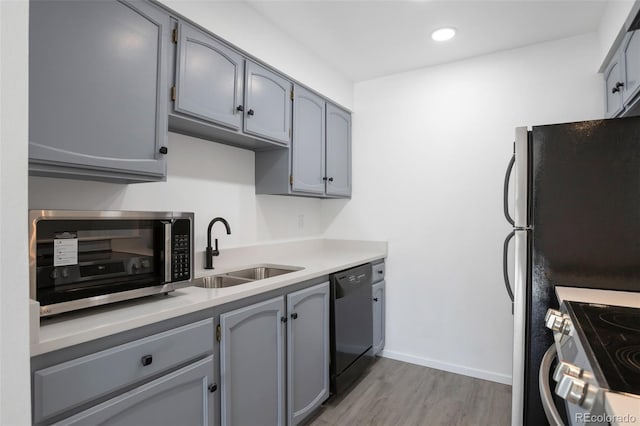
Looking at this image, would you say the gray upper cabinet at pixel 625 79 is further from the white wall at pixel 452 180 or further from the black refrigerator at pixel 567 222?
the black refrigerator at pixel 567 222

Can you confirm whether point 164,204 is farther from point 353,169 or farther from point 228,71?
point 353,169

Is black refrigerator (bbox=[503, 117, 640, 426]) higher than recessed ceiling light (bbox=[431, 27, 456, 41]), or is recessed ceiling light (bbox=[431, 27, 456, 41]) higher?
recessed ceiling light (bbox=[431, 27, 456, 41])

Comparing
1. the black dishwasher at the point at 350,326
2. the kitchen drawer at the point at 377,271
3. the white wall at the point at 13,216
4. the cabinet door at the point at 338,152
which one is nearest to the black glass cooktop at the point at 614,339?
the white wall at the point at 13,216

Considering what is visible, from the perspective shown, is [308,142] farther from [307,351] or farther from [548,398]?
[548,398]

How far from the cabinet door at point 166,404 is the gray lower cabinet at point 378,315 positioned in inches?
64.2

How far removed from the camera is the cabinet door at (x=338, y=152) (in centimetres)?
282

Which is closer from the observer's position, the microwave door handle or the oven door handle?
the oven door handle

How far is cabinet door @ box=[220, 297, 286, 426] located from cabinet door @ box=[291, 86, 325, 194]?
1.03 meters

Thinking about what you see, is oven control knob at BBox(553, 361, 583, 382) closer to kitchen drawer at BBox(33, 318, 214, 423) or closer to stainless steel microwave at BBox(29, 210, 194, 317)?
kitchen drawer at BBox(33, 318, 214, 423)

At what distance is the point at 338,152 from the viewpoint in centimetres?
293

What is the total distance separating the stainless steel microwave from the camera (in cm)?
102

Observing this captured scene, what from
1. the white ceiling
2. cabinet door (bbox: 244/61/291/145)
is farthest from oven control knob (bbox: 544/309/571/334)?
the white ceiling

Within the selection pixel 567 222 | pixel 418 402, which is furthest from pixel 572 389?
pixel 418 402

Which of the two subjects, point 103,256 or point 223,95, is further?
point 223,95
